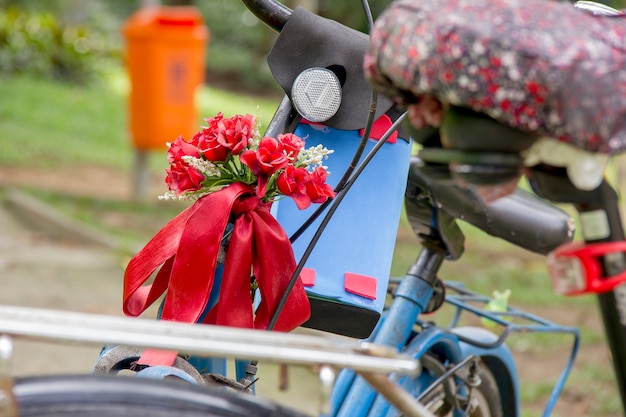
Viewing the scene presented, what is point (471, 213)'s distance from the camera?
91.7 inches

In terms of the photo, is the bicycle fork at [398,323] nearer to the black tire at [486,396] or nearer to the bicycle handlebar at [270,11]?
the black tire at [486,396]

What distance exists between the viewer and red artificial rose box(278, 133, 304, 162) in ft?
6.19

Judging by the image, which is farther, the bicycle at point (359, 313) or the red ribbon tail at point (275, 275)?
the red ribbon tail at point (275, 275)

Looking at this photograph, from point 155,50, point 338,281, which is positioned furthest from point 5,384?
point 155,50

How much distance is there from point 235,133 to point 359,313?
0.46 metres

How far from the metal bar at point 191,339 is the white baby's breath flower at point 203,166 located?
2.10 feet

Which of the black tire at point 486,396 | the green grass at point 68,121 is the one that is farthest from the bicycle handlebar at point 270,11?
the green grass at point 68,121

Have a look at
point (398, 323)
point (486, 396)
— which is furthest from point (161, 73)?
point (398, 323)

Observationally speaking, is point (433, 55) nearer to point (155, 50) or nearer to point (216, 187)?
point (216, 187)

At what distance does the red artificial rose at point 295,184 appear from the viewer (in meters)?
1.87

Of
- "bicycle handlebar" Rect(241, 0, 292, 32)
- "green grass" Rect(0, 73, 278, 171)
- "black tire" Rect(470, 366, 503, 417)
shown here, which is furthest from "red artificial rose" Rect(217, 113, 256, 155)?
"green grass" Rect(0, 73, 278, 171)

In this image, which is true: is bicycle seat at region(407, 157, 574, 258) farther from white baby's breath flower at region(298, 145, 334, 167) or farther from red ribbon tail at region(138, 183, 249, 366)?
red ribbon tail at region(138, 183, 249, 366)

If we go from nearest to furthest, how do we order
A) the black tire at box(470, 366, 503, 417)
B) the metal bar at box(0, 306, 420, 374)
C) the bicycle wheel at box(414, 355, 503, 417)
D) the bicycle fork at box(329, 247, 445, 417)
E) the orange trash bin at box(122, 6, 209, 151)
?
1. the metal bar at box(0, 306, 420, 374)
2. the bicycle fork at box(329, 247, 445, 417)
3. the bicycle wheel at box(414, 355, 503, 417)
4. the black tire at box(470, 366, 503, 417)
5. the orange trash bin at box(122, 6, 209, 151)

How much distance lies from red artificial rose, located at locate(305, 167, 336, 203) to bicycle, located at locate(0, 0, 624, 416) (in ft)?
0.23
